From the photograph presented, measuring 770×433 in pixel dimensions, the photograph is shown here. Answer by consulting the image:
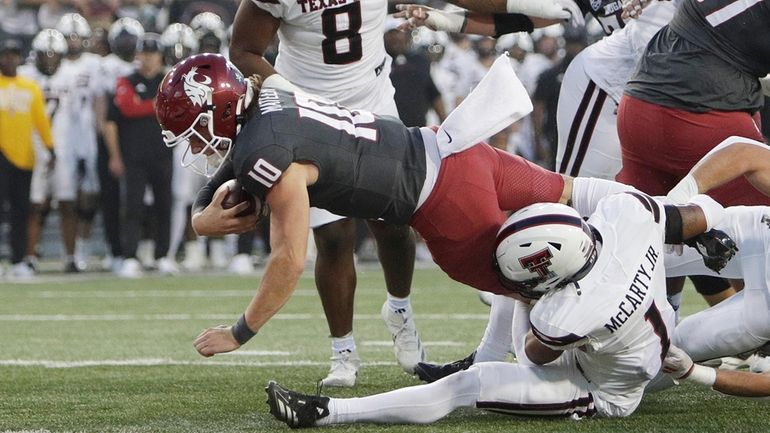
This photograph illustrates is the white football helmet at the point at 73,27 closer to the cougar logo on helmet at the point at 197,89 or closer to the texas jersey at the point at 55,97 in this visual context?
the texas jersey at the point at 55,97

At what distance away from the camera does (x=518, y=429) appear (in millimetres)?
3963

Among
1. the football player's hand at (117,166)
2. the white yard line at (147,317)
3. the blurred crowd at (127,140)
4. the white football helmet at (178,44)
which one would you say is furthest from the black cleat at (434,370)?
the white football helmet at (178,44)

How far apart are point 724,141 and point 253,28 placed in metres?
1.89

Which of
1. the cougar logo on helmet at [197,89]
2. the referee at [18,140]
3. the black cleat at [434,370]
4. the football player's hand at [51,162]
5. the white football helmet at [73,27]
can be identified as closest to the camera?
the cougar logo on helmet at [197,89]

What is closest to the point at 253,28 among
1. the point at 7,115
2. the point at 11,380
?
the point at 11,380

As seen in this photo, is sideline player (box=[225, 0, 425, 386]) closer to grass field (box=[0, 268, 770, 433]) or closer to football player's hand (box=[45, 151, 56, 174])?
grass field (box=[0, 268, 770, 433])

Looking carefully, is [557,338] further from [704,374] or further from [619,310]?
[704,374]

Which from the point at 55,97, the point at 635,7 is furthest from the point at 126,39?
the point at 635,7

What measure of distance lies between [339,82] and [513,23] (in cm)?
82

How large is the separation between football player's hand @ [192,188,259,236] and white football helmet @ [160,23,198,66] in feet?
25.2

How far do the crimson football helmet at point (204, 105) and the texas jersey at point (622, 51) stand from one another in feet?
7.15

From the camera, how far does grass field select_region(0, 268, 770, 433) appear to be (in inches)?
163

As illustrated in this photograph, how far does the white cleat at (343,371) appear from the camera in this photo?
5.09 m

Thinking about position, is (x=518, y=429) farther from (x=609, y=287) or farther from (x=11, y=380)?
(x=11, y=380)
